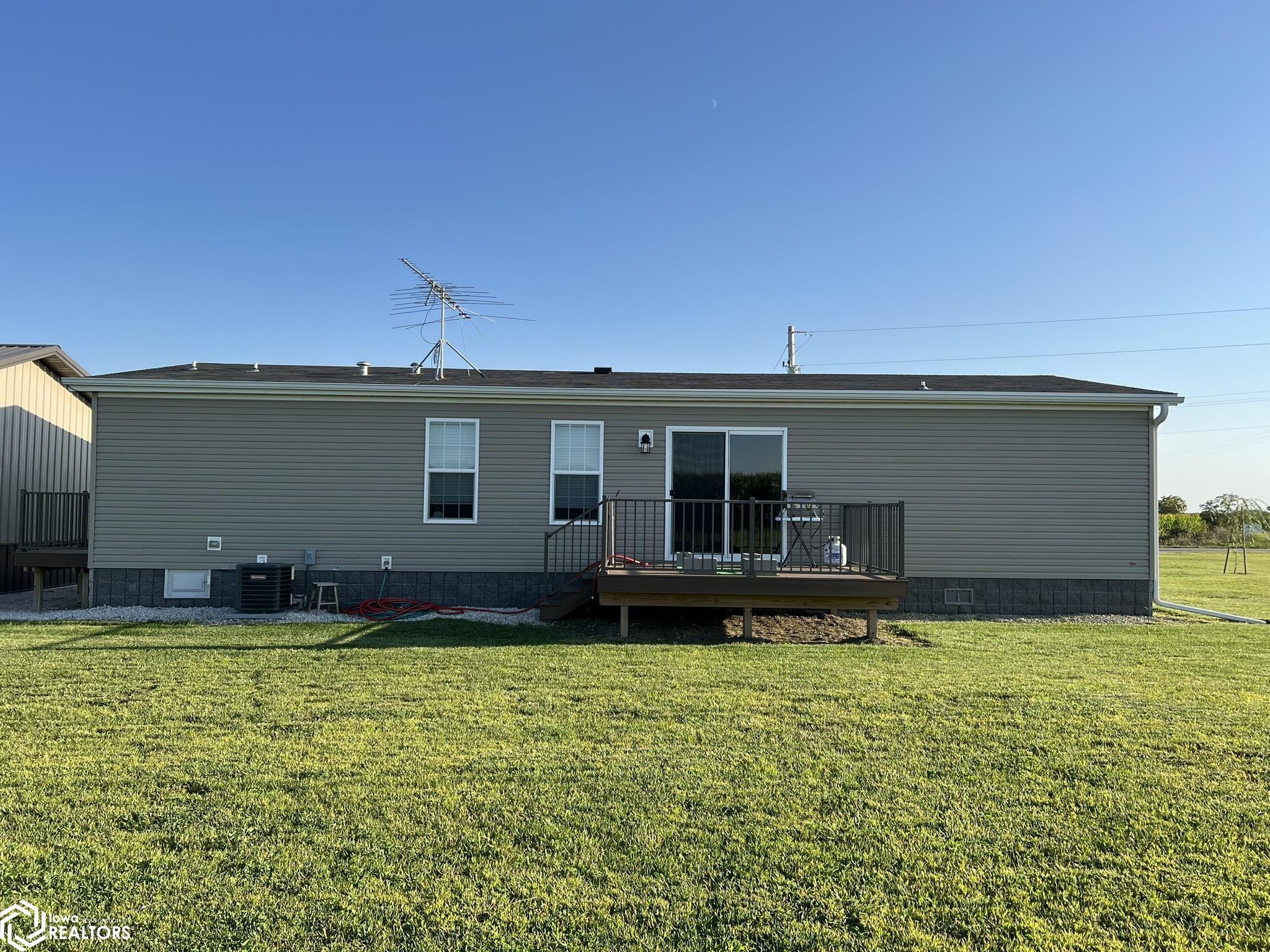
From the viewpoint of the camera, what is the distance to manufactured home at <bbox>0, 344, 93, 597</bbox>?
30.7 feet

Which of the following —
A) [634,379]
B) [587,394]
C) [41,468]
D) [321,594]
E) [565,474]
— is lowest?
[321,594]

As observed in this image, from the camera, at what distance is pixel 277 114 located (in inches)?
460

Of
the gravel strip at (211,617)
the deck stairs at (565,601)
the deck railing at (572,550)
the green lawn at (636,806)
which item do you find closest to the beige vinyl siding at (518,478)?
the deck railing at (572,550)

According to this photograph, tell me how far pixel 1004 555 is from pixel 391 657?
7.49 meters

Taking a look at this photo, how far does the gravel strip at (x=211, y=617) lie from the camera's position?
7887 millimetres

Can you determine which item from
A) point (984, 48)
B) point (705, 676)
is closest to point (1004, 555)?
point (705, 676)

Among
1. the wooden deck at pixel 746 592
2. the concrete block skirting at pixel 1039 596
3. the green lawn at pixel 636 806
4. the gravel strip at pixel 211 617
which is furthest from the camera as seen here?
the concrete block skirting at pixel 1039 596

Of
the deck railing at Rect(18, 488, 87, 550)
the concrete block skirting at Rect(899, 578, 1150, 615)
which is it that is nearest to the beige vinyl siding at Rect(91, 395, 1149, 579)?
the concrete block skirting at Rect(899, 578, 1150, 615)

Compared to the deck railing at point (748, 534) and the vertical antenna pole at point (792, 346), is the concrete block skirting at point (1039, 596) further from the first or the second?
the vertical antenna pole at point (792, 346)

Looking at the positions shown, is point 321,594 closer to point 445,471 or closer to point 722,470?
point 445,471

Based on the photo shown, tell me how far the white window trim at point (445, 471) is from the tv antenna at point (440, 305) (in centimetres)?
191

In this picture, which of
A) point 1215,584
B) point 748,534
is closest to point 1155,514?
point 748,534

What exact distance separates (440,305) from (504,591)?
16.0 ft

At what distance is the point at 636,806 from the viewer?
3008 mm
